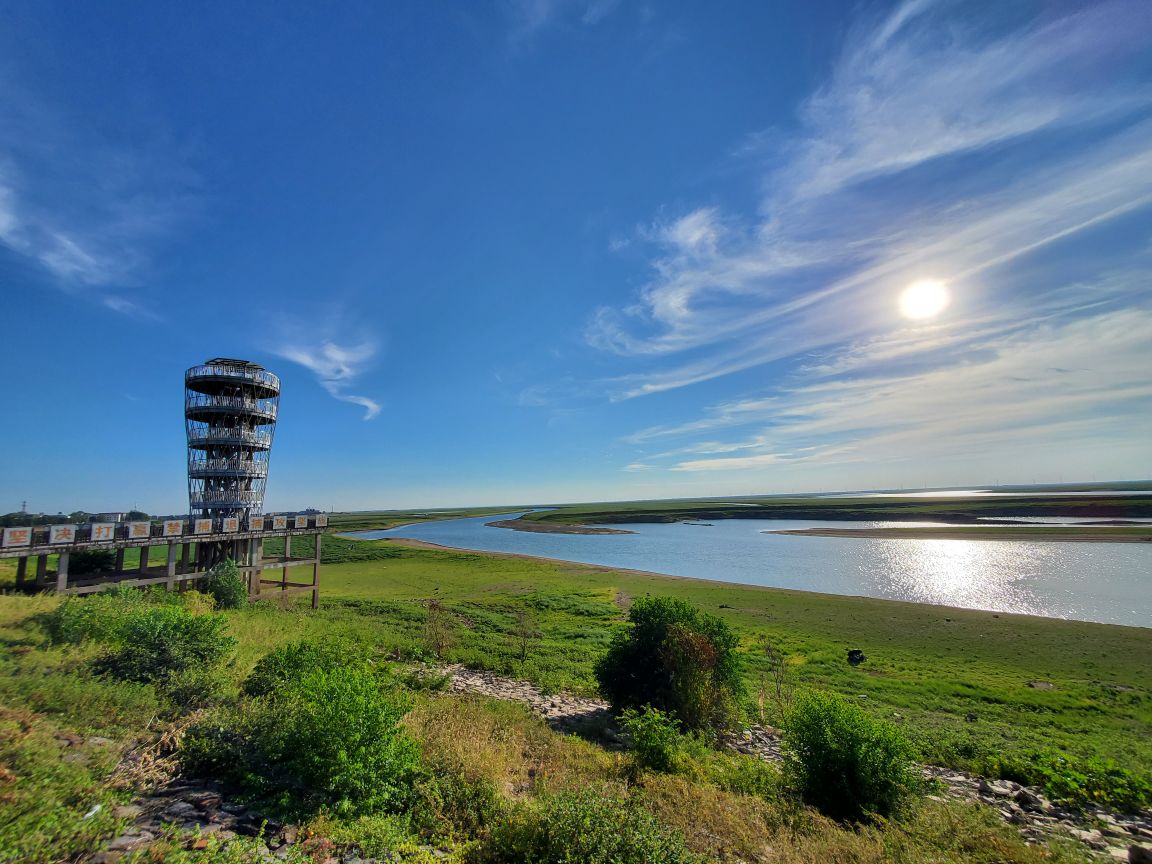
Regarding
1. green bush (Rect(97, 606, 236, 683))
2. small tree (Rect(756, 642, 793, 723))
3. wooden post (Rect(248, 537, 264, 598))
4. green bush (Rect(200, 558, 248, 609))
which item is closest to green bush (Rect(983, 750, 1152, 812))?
small tree (Rect(756, 642, 793, 723))

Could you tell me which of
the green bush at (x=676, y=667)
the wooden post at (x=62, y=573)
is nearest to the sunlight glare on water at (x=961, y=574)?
the green bush at (x=676, y=667)

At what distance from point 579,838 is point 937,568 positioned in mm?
63527

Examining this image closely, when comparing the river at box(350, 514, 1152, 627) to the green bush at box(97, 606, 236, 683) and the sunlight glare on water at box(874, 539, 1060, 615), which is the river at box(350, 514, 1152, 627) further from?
the green bush at box(97, 606, 236, 683)

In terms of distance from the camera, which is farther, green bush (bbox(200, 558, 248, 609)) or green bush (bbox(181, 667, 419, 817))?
green bush (bbox(200, 558, 248, 609))

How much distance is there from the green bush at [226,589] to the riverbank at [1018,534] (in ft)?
312

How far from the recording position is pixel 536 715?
13.9 meters

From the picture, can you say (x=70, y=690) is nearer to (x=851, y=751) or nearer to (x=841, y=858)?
(x=841, y=858)

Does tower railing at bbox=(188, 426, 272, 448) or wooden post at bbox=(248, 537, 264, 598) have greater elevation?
tower railing at bbox=(188, 426, 272, 448)

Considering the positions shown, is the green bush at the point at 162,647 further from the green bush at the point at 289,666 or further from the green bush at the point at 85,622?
the green bush at the point at 289,666

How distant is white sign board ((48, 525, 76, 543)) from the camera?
19.8 meters

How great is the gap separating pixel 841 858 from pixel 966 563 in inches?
2553

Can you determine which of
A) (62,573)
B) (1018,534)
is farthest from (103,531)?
(1018,534)

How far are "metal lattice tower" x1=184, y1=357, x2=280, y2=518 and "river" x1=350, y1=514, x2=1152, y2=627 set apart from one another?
1696 inches

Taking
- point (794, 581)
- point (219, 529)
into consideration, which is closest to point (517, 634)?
point (219, 529)
